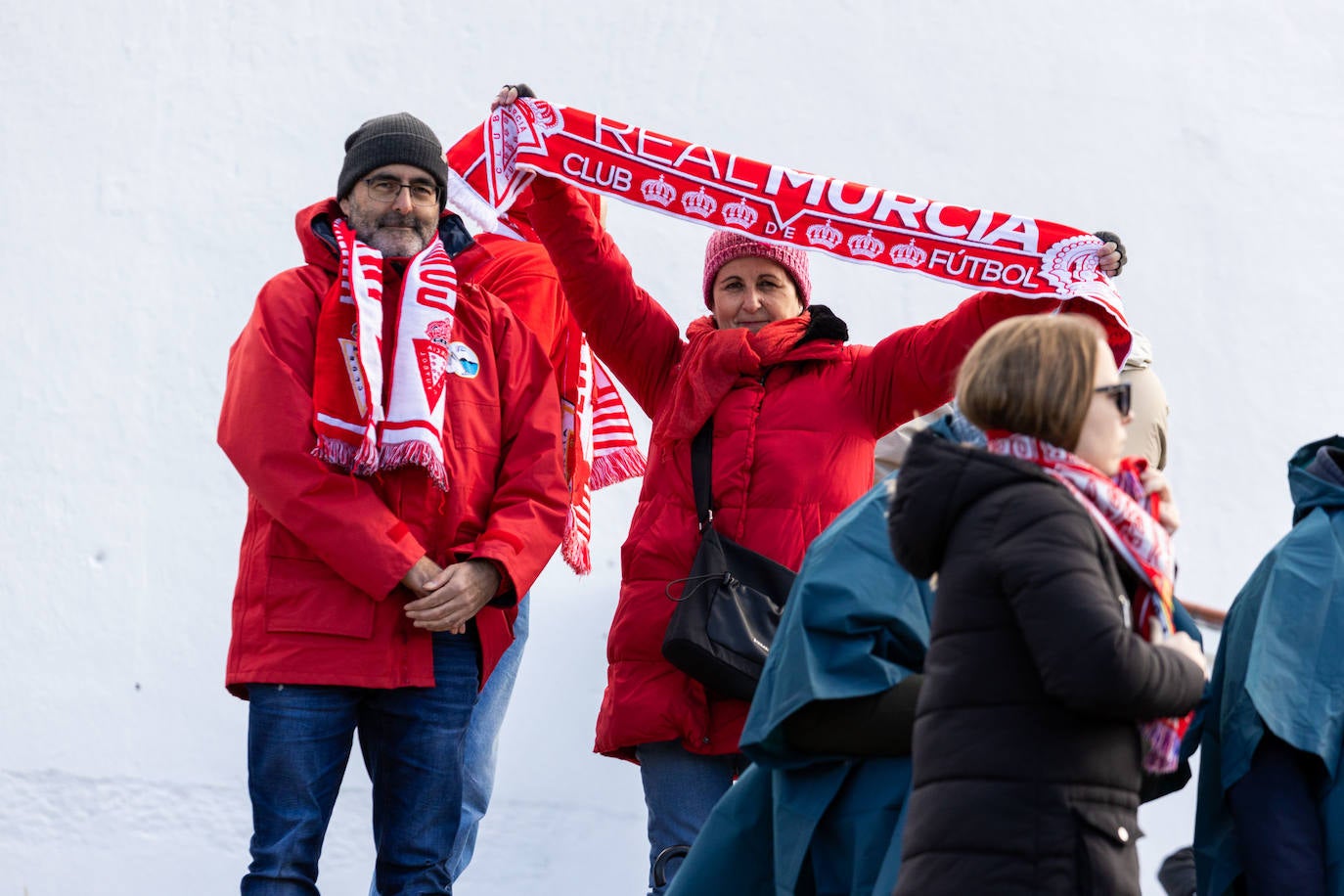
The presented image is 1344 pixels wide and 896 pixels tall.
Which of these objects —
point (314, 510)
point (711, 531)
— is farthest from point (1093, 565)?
point (314, 510)

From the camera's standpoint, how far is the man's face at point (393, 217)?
321cm

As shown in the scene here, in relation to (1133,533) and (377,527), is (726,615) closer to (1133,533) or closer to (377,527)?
(377,527)

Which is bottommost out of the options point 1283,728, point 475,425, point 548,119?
point 1283,728

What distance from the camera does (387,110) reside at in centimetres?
462

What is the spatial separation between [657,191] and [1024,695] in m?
1.84

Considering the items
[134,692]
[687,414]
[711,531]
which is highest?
[687,414]

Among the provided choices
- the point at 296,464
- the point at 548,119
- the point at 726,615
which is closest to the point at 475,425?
the point at 296,464

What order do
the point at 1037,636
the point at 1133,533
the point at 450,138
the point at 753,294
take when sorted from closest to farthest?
the point at 1037,636
the point at 1133,533
the point at 753,294
the point at 450,138

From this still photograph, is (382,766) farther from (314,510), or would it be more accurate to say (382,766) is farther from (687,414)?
(687,414)

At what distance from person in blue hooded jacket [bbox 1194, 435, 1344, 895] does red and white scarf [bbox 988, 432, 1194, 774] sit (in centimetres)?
63

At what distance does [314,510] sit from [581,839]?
5.52 feet

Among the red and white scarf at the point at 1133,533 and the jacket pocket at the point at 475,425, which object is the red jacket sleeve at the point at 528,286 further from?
the red and white scarf at the point at 1133,533

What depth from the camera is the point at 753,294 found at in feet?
11.0

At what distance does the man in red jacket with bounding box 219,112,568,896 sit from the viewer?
9.37 ft
